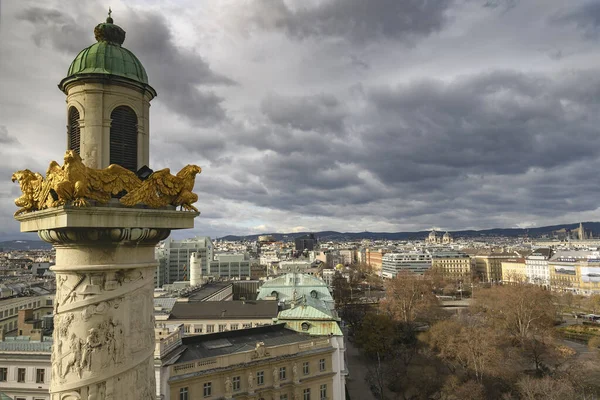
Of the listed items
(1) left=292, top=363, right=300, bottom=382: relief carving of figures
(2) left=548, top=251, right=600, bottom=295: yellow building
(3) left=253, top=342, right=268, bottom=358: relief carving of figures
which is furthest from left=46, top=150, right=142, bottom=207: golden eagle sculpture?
(2) left=548, top=251, right=600, bottom=295: yellow building

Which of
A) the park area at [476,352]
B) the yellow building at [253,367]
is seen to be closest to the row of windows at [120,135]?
the yellow building at [253,367]

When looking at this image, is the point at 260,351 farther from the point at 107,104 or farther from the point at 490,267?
the point at 490,267

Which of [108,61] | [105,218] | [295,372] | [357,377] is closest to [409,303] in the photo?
[357,377]

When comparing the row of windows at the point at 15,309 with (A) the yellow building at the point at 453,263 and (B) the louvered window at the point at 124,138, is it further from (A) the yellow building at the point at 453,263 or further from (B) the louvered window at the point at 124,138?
(A) the yellow building at the point at 453,263

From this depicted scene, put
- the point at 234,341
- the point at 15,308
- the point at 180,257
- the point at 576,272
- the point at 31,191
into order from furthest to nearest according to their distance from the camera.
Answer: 1. the point at 180,257
2. the point at 576,272
3. the point at 15,308
4. the point at 234,341
5. the point at 31,191

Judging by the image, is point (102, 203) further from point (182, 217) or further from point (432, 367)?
point (432, 367)

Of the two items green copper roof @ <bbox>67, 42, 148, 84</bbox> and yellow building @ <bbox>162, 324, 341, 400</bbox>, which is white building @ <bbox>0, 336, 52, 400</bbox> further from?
green copper roof @ <bbox>67, 42, 148, 84</bbox>

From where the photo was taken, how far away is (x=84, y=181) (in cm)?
795

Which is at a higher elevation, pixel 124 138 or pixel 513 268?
pixel 124 138

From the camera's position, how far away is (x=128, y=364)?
8.23 metres

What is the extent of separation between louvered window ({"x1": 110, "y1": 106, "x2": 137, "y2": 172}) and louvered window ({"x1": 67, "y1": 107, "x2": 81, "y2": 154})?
0.72 meters

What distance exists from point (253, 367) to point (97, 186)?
93.8 feet

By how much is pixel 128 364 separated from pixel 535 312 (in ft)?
241

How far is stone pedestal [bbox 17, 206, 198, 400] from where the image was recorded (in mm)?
7934
